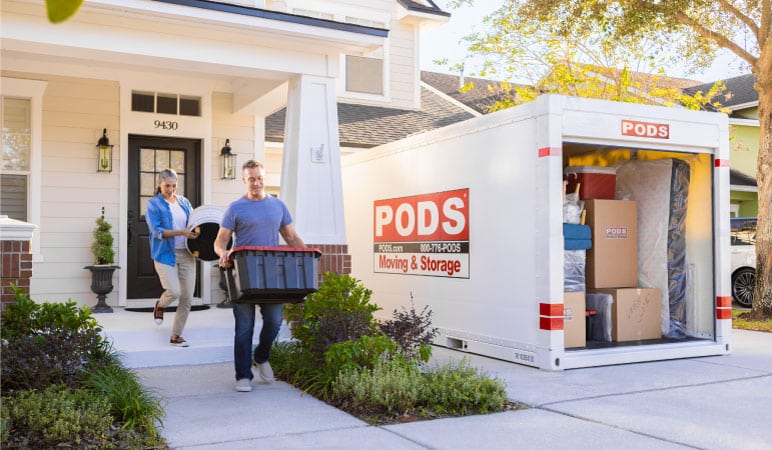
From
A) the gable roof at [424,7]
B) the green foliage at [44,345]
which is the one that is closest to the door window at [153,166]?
the green foliage at [44,345]

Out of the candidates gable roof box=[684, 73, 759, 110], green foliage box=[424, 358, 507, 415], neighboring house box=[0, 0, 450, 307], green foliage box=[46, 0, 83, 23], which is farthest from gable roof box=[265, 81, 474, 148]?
gable roof box=[684, 73, 759, 110]

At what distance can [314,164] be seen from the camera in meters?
8.46

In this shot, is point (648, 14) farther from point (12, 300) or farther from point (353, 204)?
point (12, 300)

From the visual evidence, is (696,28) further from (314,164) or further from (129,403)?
(129,403)

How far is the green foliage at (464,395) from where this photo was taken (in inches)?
216

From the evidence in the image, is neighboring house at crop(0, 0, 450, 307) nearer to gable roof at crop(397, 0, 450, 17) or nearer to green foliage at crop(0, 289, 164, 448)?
green foliage at crop(0, 289, 164, 448)

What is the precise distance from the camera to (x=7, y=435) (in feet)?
14.4

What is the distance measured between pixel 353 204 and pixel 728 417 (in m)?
6.75

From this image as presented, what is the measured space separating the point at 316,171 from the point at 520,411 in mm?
3991

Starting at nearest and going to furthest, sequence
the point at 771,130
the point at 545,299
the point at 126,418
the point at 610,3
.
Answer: the point at 126,418 < the point at 545,299 < the point at 771,130 < the point at 610,3

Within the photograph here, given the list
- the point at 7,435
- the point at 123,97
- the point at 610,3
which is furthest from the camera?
the point at 610,3

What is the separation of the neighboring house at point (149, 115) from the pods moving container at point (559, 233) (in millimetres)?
1303

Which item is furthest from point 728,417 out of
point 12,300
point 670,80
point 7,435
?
point 670,80

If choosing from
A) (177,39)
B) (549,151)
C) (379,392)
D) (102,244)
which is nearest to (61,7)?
(379,392)
